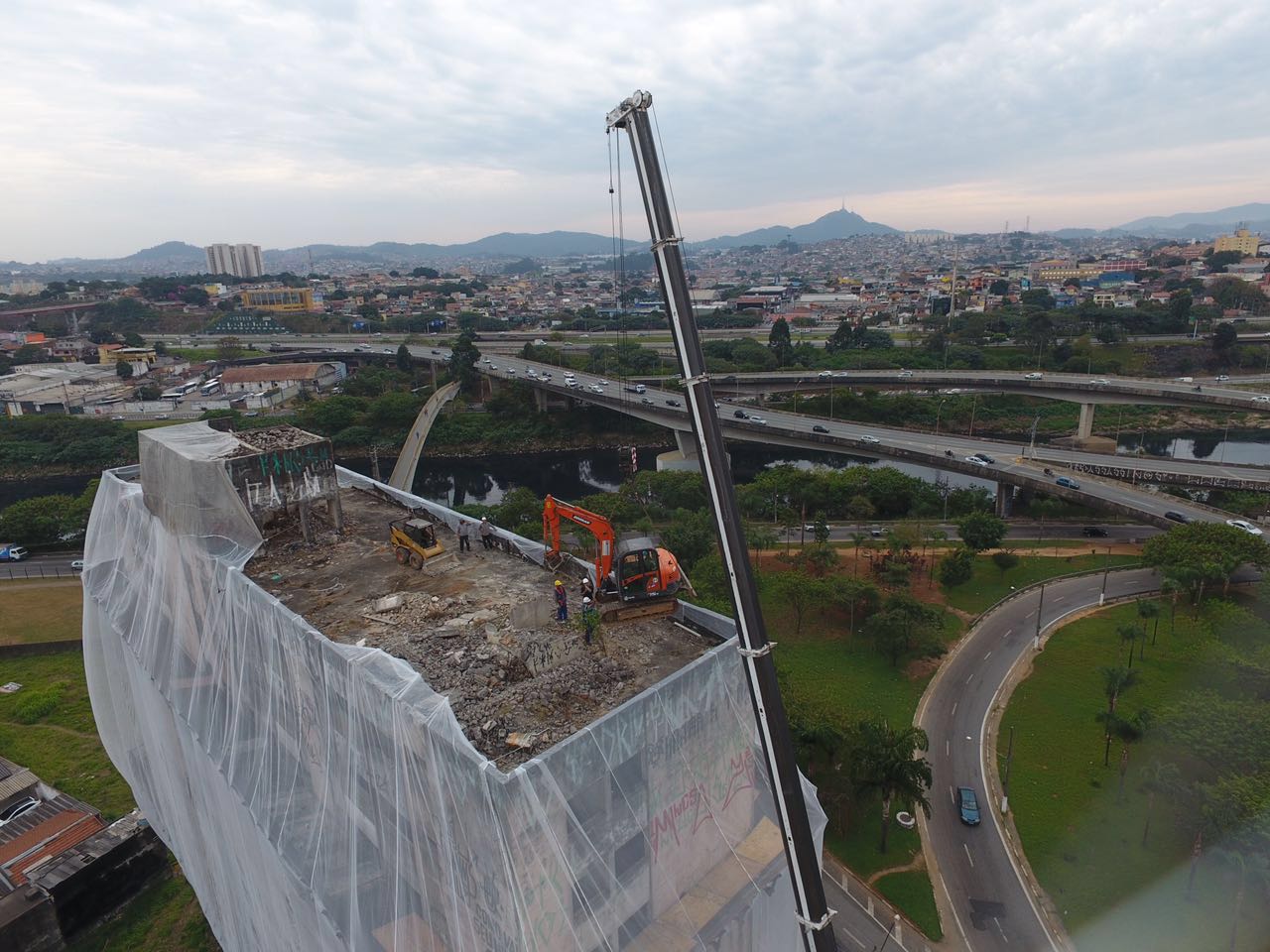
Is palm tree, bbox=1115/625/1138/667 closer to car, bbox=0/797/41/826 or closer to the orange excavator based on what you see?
the orange excavator

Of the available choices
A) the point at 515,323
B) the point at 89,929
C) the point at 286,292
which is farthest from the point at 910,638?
the point at 286,292

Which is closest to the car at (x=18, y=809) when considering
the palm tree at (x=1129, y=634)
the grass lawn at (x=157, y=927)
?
the grass lawn at (x=157, y=927)

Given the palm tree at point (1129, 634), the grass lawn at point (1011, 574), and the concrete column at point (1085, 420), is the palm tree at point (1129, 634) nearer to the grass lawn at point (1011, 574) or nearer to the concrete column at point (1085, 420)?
the grass lawn at point (1011, 574)

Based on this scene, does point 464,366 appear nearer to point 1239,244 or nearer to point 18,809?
point 18,809

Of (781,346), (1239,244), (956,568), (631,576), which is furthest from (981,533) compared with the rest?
(1239,244)

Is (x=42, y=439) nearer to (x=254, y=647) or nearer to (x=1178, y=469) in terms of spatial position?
(x=254, y=647)

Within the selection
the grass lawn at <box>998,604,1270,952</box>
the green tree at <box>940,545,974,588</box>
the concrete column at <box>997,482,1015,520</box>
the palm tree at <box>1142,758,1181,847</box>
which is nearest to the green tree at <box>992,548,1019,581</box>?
the green tree at <box>940,545,974,588</box>

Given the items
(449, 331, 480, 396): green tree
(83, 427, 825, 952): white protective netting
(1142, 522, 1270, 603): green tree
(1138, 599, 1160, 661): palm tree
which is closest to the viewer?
(83, 427, 825, 952): white protective netting
